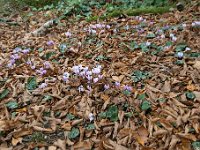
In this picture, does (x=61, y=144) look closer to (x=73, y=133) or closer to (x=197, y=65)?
(x=73, y=133)

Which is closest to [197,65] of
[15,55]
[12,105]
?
[12,105]

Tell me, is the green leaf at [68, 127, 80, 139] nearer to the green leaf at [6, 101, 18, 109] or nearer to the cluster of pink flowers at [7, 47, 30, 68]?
the green leaf at [6, 101, 18, 109]

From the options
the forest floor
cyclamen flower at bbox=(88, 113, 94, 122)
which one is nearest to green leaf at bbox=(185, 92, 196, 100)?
the forest floor

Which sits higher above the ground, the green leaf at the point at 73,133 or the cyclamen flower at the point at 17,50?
the cyclamen flower at the point at 17,50

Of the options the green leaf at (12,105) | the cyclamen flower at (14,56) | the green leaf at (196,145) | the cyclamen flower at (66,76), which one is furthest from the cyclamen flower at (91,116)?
the cyclamen flower at (14,56)

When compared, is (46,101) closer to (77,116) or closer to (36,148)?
(77,116)

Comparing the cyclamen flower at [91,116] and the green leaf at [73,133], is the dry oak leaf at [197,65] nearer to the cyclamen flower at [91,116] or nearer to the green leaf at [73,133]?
the cyclamen flower at [91,116]
